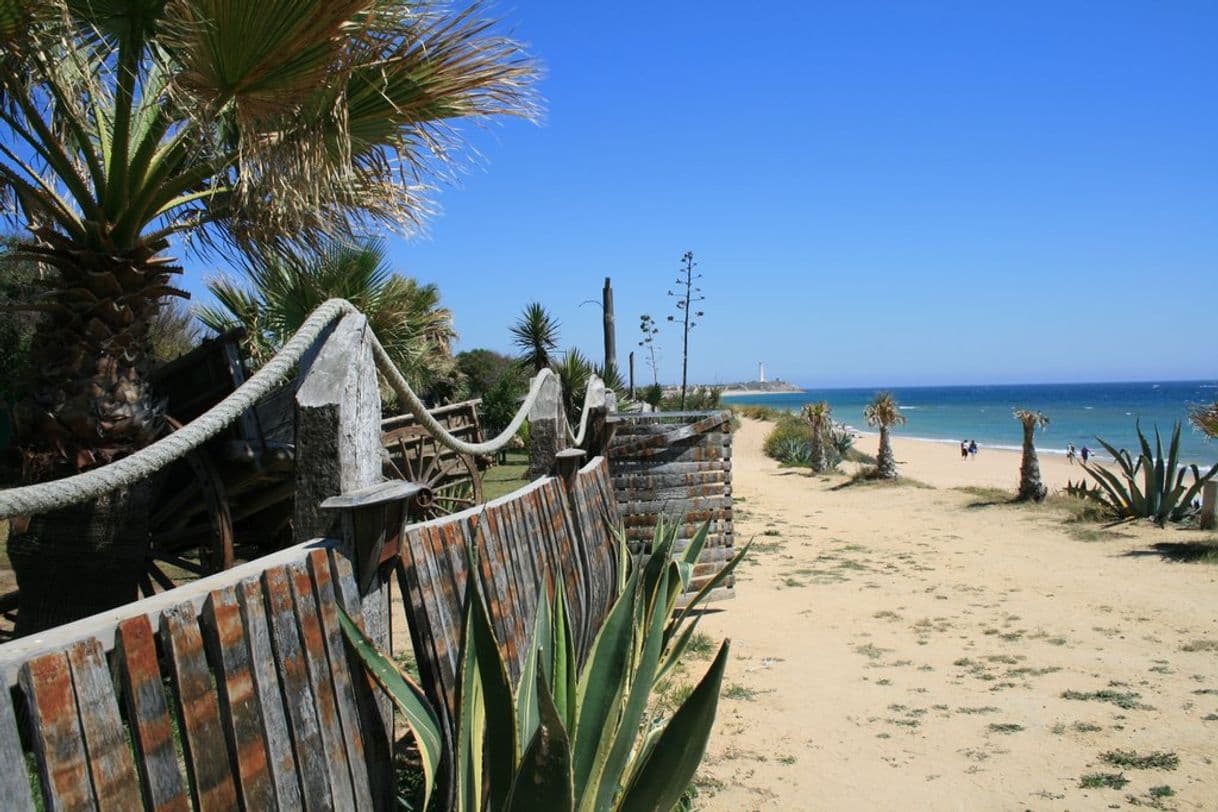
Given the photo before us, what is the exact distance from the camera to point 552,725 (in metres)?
1.56

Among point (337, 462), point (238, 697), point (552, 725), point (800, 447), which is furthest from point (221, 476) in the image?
point (800, 447)

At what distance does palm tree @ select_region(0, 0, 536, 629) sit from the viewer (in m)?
3.80

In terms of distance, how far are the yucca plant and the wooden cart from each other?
275cm

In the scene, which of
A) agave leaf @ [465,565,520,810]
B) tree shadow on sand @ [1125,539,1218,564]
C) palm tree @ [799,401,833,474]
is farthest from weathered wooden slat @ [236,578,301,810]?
palm tree @ [799,401,833,474]

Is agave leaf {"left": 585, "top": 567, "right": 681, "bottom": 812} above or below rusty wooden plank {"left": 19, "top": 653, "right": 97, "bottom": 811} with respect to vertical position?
below

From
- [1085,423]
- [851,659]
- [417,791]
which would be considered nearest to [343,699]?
[417,791]

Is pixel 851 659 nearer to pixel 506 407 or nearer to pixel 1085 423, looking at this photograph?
pixel 506 407

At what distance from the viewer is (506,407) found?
2211 centimetres

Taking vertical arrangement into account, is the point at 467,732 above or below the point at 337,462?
below

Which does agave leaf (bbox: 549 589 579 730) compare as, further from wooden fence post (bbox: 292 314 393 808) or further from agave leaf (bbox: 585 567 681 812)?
wooden fence post (bbox: 292 314 393 808)

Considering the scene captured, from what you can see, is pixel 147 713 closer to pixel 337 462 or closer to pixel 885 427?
pixel 337 462

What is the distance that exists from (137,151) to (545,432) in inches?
97.4

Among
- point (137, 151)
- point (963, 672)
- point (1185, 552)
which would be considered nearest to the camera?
point (137, 151)

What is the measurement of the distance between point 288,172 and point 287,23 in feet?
3.15
